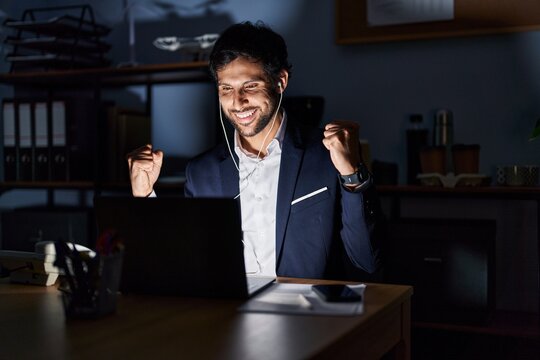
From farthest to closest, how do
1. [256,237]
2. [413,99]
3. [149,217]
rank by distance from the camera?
[413,99]
[256,237]
[149,217]

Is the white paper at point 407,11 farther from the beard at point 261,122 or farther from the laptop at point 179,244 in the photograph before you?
the laptop at point 179,244

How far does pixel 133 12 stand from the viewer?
3.33 metres

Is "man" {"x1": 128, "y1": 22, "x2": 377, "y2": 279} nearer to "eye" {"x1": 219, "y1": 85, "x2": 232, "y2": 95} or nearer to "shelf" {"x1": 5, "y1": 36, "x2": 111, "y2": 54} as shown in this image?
"eye" {"x1": 219, "y1": 85, "x2": 232, "y2": 95}

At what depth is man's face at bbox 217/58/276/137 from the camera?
1975mm

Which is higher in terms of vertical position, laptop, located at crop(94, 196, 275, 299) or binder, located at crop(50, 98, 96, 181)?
binder, located at crop(50, 98, 96, 181)

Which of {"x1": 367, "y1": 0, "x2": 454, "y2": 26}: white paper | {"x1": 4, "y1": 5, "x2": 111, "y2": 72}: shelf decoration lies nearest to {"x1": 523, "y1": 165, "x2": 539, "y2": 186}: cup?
{"x1": 367, "y1": 0, "x2": 454, "y2": 26}: white paper

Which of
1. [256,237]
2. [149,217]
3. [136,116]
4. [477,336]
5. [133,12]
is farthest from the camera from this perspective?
[133,12]

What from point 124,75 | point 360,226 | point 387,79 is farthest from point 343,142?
point 124,75

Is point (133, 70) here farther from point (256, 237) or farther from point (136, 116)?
point (256, 237)

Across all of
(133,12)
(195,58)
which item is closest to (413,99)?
(195,58)

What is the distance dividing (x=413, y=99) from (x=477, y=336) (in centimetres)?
94

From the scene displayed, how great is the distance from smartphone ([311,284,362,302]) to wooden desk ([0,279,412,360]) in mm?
30

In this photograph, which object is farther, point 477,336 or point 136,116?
point 136,116

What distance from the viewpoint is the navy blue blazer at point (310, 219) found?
1.86 m
